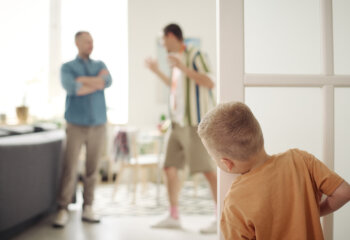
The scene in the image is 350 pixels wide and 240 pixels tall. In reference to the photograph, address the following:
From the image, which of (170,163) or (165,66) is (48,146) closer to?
(170,163)

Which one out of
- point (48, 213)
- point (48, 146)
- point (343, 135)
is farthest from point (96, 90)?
point (343, 135)

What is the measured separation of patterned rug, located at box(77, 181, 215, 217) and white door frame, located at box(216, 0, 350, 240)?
2.28 meters

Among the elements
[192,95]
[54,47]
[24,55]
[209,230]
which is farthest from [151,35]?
[209,230]

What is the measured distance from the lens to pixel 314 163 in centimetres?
93

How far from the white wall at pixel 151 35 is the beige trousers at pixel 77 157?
2379 millimetres

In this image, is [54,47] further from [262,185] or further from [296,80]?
[262,185]

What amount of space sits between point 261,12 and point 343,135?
1.58ft

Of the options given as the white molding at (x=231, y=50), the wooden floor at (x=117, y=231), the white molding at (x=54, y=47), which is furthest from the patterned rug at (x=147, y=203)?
the white molding at (x=231, y=50)

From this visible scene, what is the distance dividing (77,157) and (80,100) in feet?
1.58

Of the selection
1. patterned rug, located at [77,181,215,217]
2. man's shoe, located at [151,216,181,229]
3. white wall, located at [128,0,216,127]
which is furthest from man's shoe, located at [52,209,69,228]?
white wall, located at [128,0,216,127]

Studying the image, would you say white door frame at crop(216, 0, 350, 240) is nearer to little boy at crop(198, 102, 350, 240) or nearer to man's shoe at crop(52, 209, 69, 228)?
little boy at crop(198, 102, 350, 240)

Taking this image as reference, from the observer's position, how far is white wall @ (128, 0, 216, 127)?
5328mm

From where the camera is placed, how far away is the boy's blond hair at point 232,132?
874 mm

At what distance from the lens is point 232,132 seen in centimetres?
87
